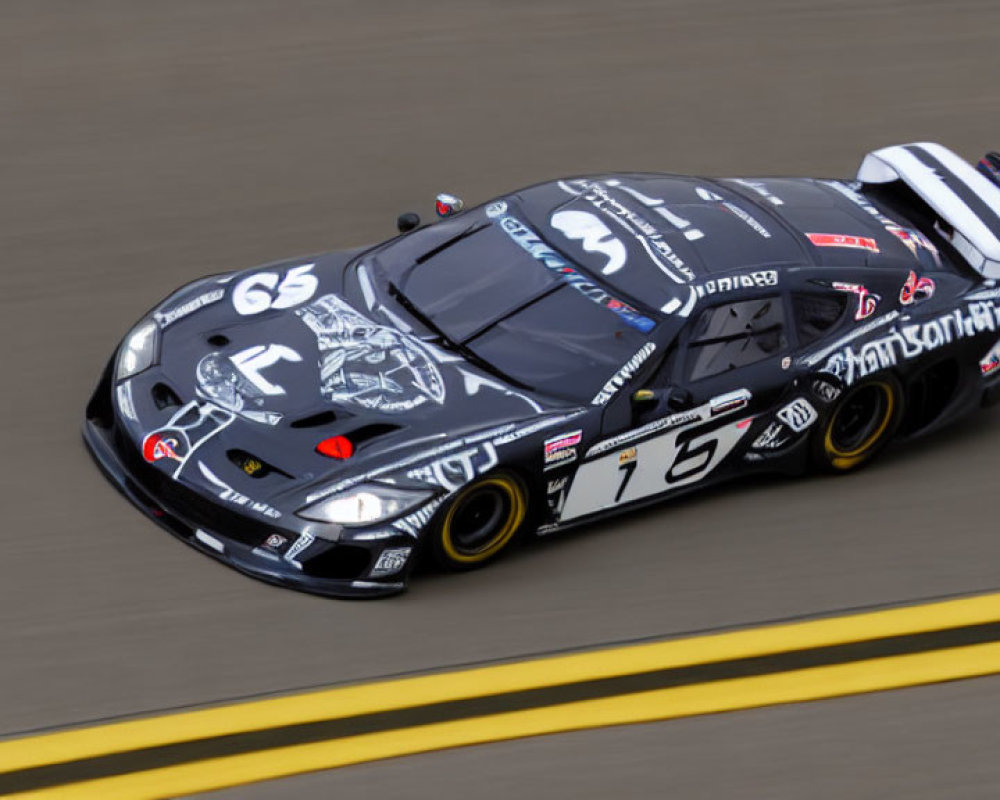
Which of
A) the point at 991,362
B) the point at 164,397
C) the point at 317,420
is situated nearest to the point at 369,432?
the point at 317,420

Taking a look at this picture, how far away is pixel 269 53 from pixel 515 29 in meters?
1.72

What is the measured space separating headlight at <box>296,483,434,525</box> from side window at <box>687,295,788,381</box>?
1358mm

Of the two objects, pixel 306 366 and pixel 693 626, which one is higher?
pixel 306 366

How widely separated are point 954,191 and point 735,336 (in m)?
1.77

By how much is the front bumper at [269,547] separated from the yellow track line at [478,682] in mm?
472

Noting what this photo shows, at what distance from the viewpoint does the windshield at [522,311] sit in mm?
6355

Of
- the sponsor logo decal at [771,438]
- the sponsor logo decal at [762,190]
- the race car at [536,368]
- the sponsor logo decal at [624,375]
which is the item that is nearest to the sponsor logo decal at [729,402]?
the race car at [536,368]

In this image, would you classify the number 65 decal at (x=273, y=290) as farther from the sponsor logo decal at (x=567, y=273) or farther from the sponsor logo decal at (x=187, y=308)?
the sponsor logo decal at (x=567, y=273)

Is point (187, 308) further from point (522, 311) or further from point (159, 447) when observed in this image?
point (522, 311)

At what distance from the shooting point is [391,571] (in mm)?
5867

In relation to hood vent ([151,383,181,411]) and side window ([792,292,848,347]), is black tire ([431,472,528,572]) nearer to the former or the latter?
hood vent ([151,383,181,411])

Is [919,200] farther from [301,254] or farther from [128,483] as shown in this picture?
[128,483]

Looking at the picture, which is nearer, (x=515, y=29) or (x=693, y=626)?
(x=693, y=626)

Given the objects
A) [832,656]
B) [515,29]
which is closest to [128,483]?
[832,656]
